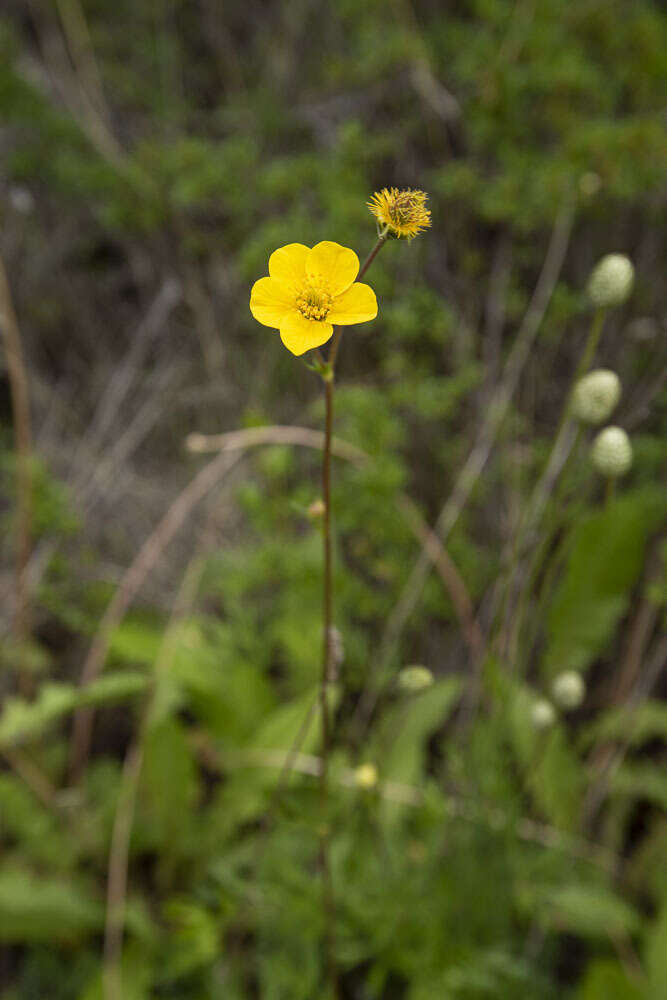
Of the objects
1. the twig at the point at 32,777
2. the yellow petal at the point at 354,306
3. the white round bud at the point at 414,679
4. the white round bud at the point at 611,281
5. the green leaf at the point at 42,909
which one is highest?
the white round bud at the point at 611,281

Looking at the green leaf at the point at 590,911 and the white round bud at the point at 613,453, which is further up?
the white round bud at the point at 613,453

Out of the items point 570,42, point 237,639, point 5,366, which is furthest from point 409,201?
point 5,366

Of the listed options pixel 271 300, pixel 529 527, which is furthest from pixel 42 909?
pixel 271 300

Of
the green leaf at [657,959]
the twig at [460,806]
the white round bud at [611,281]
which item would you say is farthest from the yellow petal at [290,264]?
the green leaf at [657,959]

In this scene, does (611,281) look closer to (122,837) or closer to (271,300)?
(271,300)

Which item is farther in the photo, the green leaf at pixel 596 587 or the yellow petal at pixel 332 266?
the green leaf at pixel 596 587

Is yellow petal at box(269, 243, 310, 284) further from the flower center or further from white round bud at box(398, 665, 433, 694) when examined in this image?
white round bud at box(398, 665, 433, 694)

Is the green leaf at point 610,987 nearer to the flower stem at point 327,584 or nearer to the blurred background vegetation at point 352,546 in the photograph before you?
the blurred background vegetation at point 352,546
